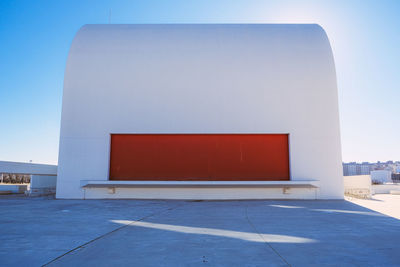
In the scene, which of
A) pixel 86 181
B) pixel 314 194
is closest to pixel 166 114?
pixel 86 181

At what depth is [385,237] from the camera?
4410 millimetres

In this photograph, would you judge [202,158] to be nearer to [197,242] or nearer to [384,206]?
[384,206]

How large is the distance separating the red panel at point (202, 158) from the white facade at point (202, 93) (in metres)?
0.35

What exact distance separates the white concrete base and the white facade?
84 millimetres

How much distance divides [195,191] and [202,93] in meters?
4.17

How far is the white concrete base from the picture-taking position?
11.4 metres

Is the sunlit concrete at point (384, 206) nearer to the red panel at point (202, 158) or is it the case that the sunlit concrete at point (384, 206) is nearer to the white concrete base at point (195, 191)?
the white concrete base at point (195, 191)

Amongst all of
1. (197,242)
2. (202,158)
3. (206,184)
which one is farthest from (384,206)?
(197,242)

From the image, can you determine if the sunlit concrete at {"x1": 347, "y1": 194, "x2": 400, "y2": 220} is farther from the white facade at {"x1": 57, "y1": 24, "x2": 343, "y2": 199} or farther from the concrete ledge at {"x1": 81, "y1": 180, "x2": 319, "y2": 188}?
the concrete ledge at {"x1": 81, "y1": 180, "x2": 319, "y2": 188}

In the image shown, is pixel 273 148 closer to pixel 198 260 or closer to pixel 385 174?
pixel 198 260

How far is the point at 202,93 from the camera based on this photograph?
12211 mm

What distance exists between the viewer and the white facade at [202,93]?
38.7 ft

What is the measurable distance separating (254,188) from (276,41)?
21.4 feet

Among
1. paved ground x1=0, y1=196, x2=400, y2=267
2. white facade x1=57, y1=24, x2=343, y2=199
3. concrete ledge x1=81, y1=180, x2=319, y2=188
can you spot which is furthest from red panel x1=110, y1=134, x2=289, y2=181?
paved ground x1=0, y1=196, x2=400, y2=267
